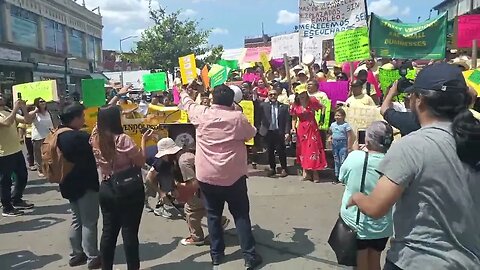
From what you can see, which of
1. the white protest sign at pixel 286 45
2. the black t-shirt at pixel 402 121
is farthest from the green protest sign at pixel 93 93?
the white protest sign at pixel 286 45

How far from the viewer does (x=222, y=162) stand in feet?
14.5

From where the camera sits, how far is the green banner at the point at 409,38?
8.37 metres

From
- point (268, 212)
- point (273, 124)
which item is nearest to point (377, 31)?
point (273, 124)

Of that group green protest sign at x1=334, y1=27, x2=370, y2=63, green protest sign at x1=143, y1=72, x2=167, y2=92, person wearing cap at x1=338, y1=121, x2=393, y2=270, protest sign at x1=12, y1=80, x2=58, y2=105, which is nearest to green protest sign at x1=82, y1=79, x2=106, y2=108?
protest sign at x1=12, y1=80, x2=58, y2=105

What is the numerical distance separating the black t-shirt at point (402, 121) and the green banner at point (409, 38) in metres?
5.57

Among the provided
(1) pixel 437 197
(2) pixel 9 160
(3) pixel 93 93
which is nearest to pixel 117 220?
(1) pixel 437 197

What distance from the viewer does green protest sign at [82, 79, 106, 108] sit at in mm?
7598

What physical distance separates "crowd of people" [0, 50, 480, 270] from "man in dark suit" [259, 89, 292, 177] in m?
0.02

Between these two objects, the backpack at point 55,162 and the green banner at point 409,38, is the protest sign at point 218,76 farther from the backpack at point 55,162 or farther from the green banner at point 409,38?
the backpack at point 55,162

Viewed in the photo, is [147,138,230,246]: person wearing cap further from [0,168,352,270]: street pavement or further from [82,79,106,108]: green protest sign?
[82,79,106,108]: green protest sign

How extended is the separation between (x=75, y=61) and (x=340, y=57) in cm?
3683

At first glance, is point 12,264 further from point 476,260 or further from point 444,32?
point 444,32

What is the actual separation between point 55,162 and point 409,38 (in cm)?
644

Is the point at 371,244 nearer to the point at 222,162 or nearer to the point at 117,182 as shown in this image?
the point at 222,162
